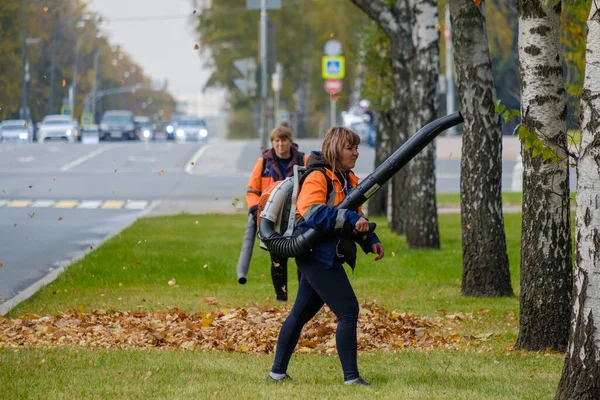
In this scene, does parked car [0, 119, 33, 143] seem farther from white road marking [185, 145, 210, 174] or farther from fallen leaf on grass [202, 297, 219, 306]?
fallen leaf on grass [202, 297, 219, 306]

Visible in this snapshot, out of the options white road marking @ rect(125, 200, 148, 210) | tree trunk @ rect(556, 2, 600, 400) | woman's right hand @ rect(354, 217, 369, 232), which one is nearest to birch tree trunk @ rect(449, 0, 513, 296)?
woman's right hand @ rect(354, 217, 369, 232)

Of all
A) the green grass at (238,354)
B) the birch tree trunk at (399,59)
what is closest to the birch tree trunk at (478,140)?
the green grass at (238,354)

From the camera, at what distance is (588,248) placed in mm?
6293

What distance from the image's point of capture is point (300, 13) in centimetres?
7706

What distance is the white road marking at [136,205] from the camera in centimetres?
2886

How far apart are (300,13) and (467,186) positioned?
65680mm

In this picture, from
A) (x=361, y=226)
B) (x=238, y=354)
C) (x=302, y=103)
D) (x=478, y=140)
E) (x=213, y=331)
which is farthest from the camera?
(x=302, y=103)

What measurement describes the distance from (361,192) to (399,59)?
11.8 meters

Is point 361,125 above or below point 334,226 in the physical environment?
below

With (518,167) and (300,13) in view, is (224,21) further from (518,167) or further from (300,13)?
(518,167)

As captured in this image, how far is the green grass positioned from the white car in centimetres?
5038

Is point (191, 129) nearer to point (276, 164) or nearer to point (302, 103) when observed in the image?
point (302, 103)

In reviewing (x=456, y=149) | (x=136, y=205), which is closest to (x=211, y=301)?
(x=136, y=205)

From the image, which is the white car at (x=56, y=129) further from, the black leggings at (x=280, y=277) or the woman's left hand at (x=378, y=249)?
the woman's left hand at (x=378, y=249)
